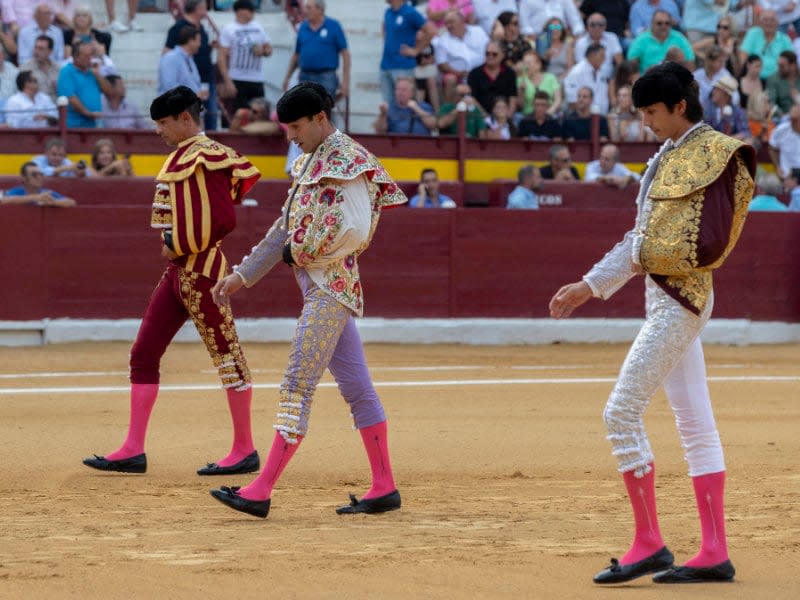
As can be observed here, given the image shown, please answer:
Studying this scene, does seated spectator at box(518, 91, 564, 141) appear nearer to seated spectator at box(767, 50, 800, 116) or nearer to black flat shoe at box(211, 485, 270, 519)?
seated spectator at box(767, 50, 800, 116)

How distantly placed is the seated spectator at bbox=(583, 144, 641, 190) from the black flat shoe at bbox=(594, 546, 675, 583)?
30.1ft

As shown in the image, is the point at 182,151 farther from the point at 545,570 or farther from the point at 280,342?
the point at 280,342

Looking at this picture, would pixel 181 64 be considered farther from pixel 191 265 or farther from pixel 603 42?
pixel 191 265

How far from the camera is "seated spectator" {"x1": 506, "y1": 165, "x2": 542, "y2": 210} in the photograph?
1309cm

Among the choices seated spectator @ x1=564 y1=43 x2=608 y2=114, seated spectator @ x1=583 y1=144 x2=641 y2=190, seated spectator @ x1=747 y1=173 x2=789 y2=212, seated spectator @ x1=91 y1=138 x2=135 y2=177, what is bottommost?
seated spectator @ x1=747 y1=173 x2=789 y2=212

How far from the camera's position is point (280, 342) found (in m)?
12.2

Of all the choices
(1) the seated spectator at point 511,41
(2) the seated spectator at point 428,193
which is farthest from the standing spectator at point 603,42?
(2) the seated spectator at point 428,193

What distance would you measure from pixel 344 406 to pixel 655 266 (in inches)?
179

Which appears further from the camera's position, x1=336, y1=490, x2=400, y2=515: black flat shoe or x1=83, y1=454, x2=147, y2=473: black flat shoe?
x1=83, y1=454, x2=147, y2=473: black flat shoe

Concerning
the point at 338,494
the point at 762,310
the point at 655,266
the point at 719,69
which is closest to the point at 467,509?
the point at 338,494

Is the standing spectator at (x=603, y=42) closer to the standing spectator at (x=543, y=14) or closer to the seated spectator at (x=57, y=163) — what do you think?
the standing spectator at (x=543, y=14)

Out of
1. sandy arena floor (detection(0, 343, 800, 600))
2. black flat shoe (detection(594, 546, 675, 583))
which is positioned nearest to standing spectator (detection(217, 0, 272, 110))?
sandy arena floor (detection(0, 343, 800, 600))

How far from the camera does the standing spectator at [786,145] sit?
1388cm

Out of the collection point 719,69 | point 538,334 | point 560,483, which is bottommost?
point 538,334
